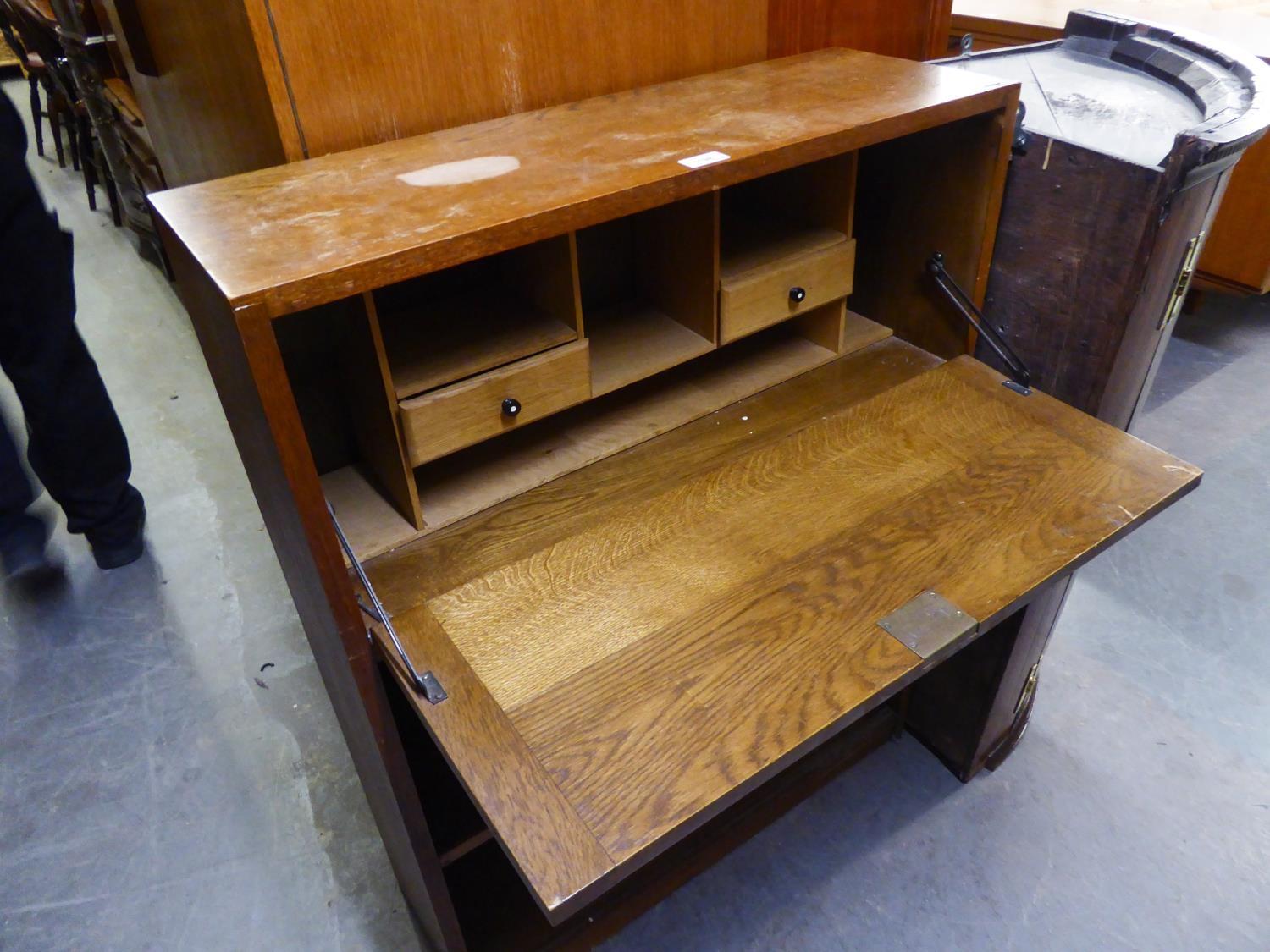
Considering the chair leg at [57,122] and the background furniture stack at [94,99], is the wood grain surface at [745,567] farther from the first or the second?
the chair leg at [57,122]

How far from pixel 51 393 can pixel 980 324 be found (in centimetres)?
192

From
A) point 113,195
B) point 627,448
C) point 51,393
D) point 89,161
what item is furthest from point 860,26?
point 89,161

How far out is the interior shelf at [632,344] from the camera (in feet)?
3.59

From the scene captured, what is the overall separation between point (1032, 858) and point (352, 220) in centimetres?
147

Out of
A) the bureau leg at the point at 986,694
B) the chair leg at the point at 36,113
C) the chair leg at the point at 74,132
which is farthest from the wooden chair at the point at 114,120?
the bureau leg at the point at 986,694

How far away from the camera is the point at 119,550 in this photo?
2225mm

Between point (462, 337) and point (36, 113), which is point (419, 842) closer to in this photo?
point (462, 337)

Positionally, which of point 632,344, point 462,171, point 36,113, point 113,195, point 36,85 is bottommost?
point 113,195

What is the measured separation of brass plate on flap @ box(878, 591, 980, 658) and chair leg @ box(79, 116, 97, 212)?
4241 millimetres

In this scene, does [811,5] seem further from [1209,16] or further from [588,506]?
[1209,16]

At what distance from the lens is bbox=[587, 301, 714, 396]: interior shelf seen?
1.09 metres

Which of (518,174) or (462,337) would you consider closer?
(518,174)

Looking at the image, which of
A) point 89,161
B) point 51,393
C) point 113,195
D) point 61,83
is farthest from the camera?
point 89,161

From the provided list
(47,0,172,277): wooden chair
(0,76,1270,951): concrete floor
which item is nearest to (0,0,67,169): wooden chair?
(47,0,172,277): wooden chair
